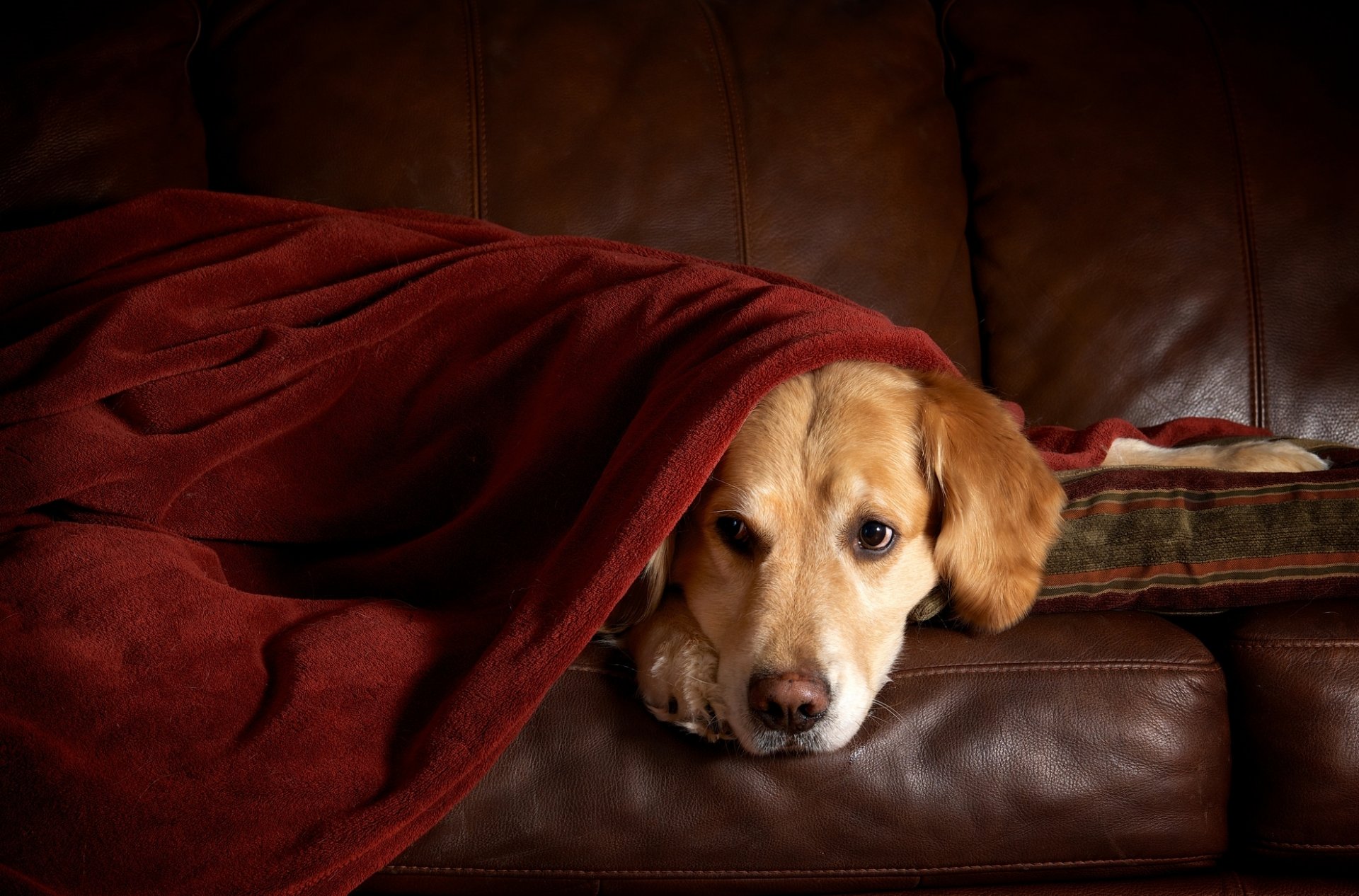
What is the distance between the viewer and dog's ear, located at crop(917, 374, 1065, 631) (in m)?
1.45

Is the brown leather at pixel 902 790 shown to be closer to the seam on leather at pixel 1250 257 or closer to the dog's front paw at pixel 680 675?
the dog's front paw at pixel 680 675

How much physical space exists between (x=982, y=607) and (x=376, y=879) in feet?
3.20

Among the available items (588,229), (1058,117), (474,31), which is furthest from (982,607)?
(474,31)

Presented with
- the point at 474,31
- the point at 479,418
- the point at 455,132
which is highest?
the point at 474,31

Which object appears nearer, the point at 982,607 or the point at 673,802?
the point at 673,802

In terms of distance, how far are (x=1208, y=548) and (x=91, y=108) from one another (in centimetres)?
251

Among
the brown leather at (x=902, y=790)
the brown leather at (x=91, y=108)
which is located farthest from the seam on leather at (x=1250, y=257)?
the brown leather at (x=91, y=108)

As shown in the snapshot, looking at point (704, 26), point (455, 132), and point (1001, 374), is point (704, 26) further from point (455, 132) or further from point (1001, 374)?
point (1001, 374)

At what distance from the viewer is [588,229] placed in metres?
2.31

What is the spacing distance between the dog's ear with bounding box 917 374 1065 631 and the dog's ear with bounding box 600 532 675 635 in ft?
1.53

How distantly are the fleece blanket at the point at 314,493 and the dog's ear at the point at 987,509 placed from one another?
0.20 m

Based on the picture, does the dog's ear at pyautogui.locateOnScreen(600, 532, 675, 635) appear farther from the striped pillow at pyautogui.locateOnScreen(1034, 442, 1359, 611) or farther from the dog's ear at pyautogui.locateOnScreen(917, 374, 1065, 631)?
the striped pillow at pyautogui.locateOnScreen(1034, 442, 1359, 611)

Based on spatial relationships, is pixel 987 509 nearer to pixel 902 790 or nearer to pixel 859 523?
pixel 859 523

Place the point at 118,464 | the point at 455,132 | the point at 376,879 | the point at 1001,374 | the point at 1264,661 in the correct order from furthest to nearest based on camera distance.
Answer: the point at 1001,374, the point at 455,132, the point at 118,464, the point at 1264,661, the point at 376,879
